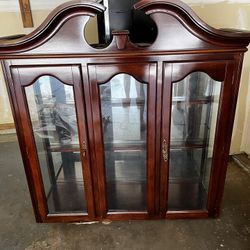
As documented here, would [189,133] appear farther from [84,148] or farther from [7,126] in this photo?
[7,126]

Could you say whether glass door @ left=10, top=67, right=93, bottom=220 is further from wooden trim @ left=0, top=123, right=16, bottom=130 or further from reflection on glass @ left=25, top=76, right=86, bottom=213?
wooden trim @ left=0, top=123, right=16, bottom=130

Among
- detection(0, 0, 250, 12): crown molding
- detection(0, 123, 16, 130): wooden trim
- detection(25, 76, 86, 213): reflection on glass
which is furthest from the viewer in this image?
detection(0, 123, 16, 130): wooden trim

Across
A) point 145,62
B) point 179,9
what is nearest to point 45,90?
point 145,62

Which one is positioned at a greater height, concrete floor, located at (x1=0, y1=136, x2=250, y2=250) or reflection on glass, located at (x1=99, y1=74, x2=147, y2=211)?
reflection on glass, located at (x1=99, y1=74, x2=147, y2=211)

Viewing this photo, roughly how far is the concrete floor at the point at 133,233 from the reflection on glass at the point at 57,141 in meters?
0.17

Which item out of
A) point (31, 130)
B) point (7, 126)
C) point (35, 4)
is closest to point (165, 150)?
point (31, 130)

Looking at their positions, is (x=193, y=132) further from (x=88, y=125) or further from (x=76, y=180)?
(x=76, y=180)

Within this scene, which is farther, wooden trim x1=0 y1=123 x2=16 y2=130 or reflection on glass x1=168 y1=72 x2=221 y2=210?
wooden trim x1=0 y1=123 x2=16 y2=130

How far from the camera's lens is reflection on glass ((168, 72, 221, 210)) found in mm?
1356

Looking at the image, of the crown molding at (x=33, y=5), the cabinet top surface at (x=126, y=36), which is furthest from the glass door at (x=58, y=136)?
the crown molding at (x=33, y=5)

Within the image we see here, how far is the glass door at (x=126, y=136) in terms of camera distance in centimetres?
128

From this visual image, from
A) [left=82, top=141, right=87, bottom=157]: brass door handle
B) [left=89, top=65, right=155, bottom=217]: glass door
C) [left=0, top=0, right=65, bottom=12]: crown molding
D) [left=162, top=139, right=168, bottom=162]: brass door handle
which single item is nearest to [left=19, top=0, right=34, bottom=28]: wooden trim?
[left=0, top=0, right=65, bottom=12]: crown molding

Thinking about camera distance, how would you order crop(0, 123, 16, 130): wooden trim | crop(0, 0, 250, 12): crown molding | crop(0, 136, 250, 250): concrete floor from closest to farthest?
crop(0, 136, 250, 250): concrete floor < crop(0, 0, 250, 12): crown molding < crop(0, 123, 16, 130): wooden trim

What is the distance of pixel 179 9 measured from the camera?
106 centimetres
